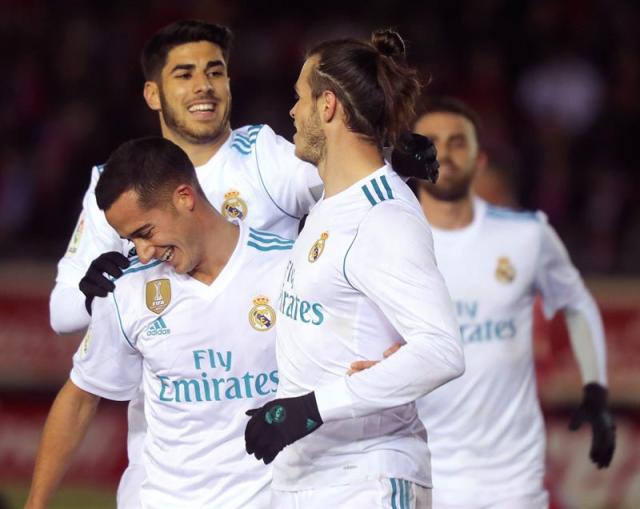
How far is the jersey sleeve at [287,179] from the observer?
5.04m

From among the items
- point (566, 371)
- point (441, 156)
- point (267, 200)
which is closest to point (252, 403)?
point (267, 200)

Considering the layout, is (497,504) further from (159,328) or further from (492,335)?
(159,328)

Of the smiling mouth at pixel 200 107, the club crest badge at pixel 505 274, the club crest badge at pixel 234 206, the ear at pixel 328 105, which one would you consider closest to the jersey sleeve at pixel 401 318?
the ear at pixel 328 105

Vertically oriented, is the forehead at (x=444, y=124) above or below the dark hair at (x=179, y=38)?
below

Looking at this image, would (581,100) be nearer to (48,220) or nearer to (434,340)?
(48,220)

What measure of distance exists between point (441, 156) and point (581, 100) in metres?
5.75

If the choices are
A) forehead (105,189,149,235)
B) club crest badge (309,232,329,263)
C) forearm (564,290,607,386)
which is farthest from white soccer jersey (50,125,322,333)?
forearm (564,290,607,386)

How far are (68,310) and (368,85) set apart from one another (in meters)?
Answer: 1.59

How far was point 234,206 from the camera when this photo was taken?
5133 millimetres

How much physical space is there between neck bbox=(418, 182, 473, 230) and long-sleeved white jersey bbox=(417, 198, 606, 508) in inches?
1.5

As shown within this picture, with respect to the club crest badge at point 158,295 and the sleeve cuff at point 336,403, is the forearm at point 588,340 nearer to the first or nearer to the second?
the club crest badge at point 158,295

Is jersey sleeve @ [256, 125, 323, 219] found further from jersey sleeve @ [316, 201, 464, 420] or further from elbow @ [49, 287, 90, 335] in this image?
jersey sleeve @ [316, 201, 464, 420]

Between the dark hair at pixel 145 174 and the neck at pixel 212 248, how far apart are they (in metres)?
0.12

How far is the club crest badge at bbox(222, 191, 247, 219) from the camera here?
5113 millimetres
